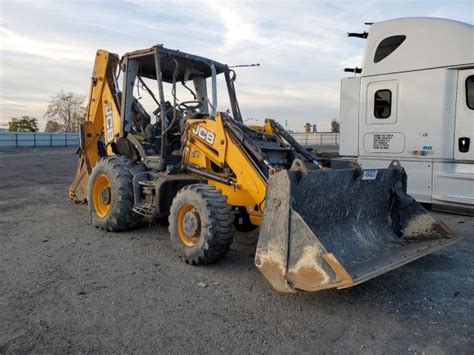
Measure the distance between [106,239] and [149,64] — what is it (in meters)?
2.72

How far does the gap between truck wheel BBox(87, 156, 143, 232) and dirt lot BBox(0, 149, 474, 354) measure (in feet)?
1.73

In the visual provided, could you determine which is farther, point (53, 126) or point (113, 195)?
point (53, 126)

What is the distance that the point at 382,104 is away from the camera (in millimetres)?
9000

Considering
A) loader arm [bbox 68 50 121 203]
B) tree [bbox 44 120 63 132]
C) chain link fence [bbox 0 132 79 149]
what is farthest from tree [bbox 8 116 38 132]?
loader arm [bbox 68 50 121 203]

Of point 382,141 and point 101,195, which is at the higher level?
point 382,141

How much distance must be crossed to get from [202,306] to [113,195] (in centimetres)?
305

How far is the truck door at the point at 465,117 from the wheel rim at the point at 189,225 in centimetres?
539

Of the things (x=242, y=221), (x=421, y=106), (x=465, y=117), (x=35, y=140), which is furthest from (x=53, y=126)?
(x=242, y=221)

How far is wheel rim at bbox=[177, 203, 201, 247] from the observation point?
5.14 meters

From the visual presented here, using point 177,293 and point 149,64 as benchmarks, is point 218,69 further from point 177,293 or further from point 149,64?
point 177,293

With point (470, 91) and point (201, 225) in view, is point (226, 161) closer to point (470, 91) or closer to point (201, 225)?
point (201, 225)

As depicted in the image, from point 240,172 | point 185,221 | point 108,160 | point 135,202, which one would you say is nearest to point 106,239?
point 135,202

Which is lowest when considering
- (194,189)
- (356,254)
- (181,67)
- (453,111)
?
(356,254)

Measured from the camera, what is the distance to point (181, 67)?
7062 millimetres
